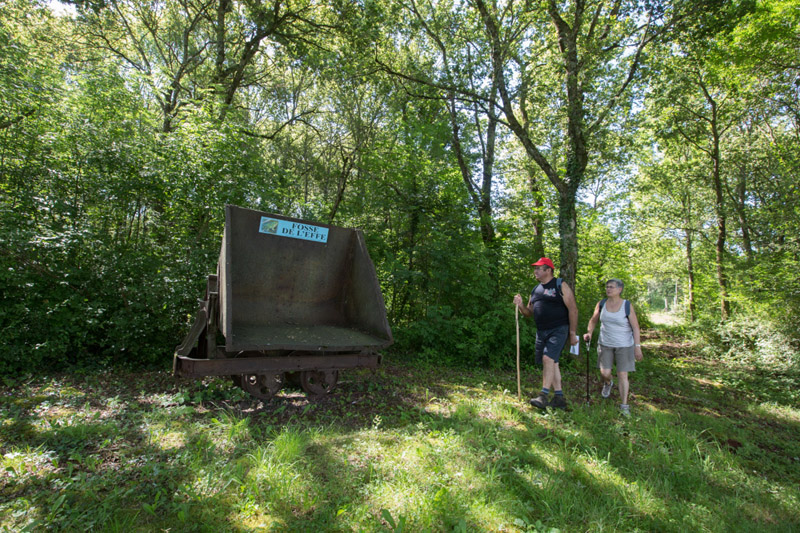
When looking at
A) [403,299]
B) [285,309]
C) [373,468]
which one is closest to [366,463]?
[373,468]

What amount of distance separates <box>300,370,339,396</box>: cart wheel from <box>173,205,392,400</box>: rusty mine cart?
0.01 meters

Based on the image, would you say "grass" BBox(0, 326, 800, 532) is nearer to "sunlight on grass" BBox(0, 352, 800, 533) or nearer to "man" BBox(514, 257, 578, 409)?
"sunlight on grass" BBox(0, 352, 800, 533)

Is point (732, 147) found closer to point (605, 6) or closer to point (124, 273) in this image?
point (605, 6)

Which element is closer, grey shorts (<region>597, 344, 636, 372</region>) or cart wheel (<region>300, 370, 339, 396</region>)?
cart wheel (<region>300, 370, 339, 396</region>)

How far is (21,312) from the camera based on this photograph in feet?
15.6

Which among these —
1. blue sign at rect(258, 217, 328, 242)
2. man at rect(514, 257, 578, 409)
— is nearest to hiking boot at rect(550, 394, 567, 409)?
man at rect(514, 257, 578, 409)

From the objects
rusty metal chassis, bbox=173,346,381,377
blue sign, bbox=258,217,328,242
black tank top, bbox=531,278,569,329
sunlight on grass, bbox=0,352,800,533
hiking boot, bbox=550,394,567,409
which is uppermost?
blue sign, bbox=258,217,328,242

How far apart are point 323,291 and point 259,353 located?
140 cm

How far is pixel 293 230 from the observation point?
4980mm

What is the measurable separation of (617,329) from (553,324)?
822 millimetres

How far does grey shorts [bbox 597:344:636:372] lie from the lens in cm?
476

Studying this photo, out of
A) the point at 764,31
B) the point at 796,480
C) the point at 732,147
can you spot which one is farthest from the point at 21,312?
the point at 732,147

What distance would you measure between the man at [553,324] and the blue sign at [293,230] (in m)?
2.86

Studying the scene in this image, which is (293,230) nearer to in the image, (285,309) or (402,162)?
(285,309)
